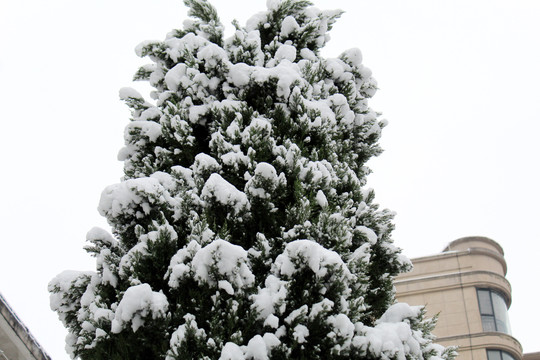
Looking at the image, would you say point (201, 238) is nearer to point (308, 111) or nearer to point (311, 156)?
point (311, 156)

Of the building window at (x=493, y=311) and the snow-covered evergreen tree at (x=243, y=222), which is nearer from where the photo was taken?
the snow-covered evergreen tree at (x=243, y=222)

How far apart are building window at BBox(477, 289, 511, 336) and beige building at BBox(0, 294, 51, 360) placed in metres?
18.9

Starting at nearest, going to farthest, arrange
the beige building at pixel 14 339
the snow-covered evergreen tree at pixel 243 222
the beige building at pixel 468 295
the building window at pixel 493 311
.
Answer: the snow-covered evergreen tree at pixel 243 222 → the beige building at pixel 14 339 → the beige building at pixel 468 295 → the building window at pixel 493 311

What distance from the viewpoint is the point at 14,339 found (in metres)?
9.27

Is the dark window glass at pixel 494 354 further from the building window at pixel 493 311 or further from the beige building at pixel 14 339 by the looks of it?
the beige building at pixel 14 339

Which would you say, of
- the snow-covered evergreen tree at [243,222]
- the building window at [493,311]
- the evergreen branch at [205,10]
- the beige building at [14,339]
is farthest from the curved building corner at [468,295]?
the evergreen branch at [205,10]

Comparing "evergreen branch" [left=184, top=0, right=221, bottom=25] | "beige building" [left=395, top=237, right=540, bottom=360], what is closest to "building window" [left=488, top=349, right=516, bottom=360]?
"beige building" [left=395, top=237, right=540, bottom=360]

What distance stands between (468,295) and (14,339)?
19.2m

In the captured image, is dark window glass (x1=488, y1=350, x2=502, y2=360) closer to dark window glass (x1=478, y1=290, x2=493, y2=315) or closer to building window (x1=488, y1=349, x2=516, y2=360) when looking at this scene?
building window (x1=488, y1=349, x2=516, y2=360)

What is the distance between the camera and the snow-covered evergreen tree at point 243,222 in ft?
15.3

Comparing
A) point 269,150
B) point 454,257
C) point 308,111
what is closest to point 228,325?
point 269,150

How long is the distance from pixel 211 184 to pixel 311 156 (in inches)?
45.4

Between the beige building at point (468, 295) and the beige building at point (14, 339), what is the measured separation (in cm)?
1733

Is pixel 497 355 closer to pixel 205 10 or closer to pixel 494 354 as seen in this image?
pixel 494 354
